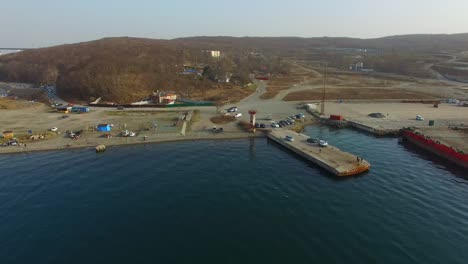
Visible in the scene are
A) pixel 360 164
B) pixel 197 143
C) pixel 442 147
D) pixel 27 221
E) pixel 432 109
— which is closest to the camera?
pixel 27 221

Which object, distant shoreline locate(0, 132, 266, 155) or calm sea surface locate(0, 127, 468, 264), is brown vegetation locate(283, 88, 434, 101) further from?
calm sea surface locate(0, 127, 468, 264)

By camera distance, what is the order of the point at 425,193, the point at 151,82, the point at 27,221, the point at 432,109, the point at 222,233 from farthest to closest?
the point at 151,82, the point at 432,109, the point at 425,193, the point at 27,221, the point at 222,233

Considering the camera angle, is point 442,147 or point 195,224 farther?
point 442,147

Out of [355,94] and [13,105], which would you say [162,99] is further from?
[355,94]

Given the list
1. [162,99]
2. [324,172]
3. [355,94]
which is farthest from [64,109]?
[355,94]

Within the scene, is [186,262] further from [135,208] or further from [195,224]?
[135,208]

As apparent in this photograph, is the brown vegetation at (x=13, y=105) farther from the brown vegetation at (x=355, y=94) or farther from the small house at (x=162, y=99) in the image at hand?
the brown vegetation at (x=355, y=94)

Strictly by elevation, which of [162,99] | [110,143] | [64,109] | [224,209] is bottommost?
[224,209]

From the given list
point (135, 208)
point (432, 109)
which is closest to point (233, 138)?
point (135, 208)
